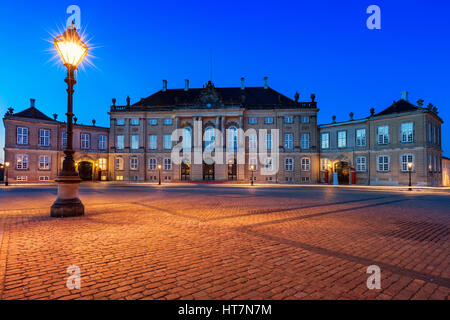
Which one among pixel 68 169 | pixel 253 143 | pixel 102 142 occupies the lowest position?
pixel 68 169

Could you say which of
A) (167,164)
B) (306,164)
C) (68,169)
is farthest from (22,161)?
(306,164)

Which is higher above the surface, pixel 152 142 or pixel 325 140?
pixel 152 142

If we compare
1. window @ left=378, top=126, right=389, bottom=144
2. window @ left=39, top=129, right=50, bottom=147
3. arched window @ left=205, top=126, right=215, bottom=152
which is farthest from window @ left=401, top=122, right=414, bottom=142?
window @ left=39, top=129, right=50, bottom=147

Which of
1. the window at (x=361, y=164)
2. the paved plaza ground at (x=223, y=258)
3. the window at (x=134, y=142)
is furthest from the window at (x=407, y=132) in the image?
the window at (x=134, y=142)

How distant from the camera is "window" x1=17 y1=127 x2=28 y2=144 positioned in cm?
3350

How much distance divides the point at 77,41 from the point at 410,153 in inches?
1352

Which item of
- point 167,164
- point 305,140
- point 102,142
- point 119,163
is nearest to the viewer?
point 305,140

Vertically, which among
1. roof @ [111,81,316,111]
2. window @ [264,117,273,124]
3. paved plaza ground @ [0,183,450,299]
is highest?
roof @ [111,81,316,111]

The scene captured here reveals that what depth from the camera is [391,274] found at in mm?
3439

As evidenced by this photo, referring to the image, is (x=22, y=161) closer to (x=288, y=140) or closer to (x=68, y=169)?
(x=68, y=169)

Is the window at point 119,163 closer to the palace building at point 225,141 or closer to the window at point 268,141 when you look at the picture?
the palace building at point 225,141

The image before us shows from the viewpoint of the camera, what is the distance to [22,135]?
111ft

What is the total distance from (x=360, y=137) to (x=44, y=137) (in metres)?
47.3

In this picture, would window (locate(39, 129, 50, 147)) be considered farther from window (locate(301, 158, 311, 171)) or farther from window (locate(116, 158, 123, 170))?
window (locate(301, 158, 311, 171))
